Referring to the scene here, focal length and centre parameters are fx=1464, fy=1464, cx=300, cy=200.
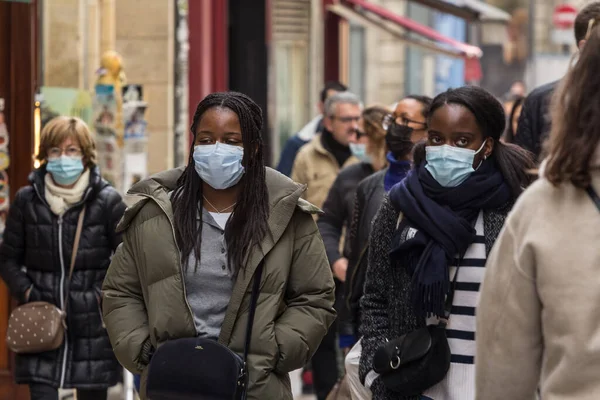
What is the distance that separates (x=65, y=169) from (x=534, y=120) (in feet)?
7.80

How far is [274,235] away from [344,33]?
19.3m

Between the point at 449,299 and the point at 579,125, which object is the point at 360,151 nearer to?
the point at 449,299

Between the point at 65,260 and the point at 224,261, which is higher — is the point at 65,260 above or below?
below

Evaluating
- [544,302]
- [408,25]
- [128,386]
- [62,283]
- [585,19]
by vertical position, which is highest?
[408,25]

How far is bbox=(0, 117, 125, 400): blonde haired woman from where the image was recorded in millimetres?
7262

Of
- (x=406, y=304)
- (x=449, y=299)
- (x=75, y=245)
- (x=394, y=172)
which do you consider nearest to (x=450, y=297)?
(x=449, y=299)

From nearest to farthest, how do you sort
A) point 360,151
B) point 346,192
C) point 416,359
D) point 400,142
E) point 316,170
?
point 416,359
point 400,142
point 346,192
point 360,151
point 316,170

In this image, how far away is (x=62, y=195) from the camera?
7.31 m

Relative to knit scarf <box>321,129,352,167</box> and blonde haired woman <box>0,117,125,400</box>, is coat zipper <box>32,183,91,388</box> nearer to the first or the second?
blonde haired woman <box>0,117,125,400</box>

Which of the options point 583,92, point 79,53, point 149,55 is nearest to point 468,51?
point 149,55

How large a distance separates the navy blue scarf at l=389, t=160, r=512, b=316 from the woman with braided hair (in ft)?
1.02

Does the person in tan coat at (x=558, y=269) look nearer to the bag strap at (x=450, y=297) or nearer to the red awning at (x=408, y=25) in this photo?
the bag strap at (x=450, y=297)

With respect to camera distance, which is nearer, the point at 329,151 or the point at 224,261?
the point at 224,261

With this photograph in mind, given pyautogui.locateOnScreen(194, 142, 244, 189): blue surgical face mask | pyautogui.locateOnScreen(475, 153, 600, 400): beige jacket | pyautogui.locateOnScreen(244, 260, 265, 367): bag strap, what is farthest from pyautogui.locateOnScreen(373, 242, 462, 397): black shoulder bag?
pyautogui.locateOnScreen(475, 153, 600, 400): beige jacket
